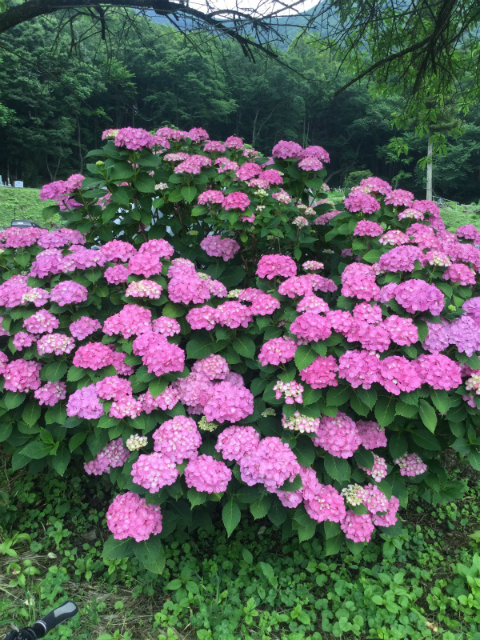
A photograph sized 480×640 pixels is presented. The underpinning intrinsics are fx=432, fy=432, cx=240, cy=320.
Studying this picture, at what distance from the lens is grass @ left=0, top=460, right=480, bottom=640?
7.36ft

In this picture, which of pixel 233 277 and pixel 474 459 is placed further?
pixel 233 277

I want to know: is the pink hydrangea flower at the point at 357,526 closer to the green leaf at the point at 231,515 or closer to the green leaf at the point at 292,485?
the green leaf at the point at 292,485

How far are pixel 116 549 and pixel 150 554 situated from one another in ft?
0.60

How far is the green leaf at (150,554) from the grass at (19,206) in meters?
20.7

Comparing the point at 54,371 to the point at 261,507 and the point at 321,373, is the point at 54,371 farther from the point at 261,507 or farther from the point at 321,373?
the point at 321,373

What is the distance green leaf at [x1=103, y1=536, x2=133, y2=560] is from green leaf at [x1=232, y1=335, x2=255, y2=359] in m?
1.15

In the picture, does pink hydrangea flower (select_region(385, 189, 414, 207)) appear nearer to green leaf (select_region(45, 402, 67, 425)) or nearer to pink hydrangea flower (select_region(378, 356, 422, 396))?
pink hydrangea flower (select_region(378, 356, 422, 396))

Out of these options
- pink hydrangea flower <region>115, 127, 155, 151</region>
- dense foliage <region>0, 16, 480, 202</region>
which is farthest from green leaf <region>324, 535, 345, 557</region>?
dense foliage <region>0, 16, 480, 202</region>

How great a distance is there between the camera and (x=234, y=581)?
8.41ft

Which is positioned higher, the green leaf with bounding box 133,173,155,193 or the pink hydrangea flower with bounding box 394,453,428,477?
the green leaf with bounding box 133,173,155,193

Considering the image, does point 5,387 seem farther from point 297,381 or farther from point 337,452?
point 337,452

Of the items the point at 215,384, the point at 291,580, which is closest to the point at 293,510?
the point at 291,580

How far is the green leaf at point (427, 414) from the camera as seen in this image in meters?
2.09

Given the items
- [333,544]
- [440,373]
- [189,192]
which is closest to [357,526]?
[333,544]
